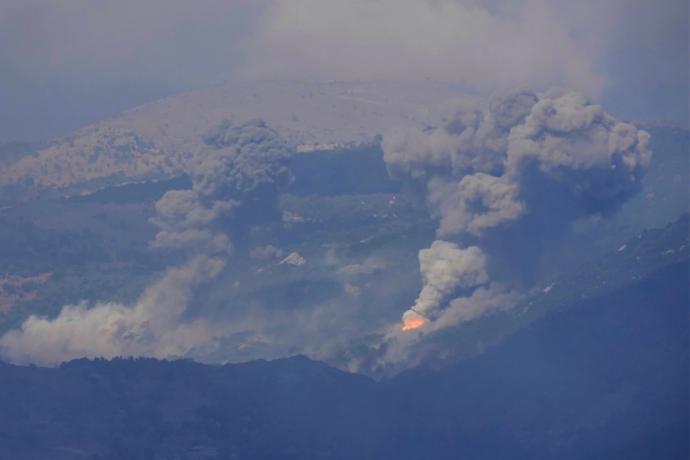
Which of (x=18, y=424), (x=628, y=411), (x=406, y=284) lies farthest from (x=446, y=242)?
(x=18, y=424)

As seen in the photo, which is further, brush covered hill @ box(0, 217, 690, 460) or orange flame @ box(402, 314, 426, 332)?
orange flame @ box(402, 314, 426, 332)

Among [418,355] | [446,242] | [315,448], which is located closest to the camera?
[315,448]

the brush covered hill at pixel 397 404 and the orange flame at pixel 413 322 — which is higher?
the orange flame at pixel 413 322

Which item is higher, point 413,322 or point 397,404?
point 413,322

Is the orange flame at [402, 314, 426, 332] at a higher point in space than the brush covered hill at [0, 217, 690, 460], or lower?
higher

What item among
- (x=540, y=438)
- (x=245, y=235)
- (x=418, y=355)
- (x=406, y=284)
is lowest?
(x=540, y=438)

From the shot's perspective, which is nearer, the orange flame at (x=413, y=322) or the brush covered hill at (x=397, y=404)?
the brush covered hill at (x=397, y=404)

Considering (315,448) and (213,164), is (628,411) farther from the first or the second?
(213,164)

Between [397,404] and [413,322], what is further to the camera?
[413,322]
